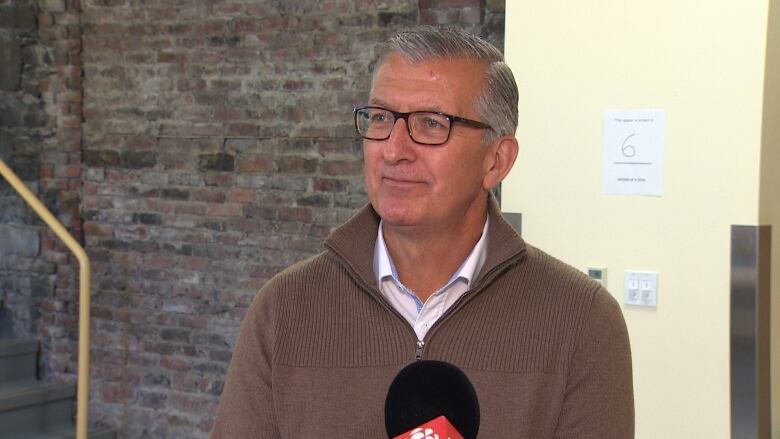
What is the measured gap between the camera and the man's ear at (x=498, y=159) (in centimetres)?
178

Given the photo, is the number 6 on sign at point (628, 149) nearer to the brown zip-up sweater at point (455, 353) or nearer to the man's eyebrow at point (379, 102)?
the brown zip-up sweater at point (455, 353)

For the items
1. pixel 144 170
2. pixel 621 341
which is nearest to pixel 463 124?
pixel 621 341

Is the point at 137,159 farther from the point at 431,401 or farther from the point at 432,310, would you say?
the point at 431,401

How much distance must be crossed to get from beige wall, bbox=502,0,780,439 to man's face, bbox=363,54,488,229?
1390 mm

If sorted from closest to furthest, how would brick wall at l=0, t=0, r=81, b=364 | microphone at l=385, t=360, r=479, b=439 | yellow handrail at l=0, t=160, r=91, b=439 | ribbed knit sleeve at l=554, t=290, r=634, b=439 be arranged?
microphone at l=385, t=360, r=479, b=439 < ribbed knit sleeve at l=554, t=290, r=634, b=439 < yellow handrail at l=0, t=160, r=91, b=439 < brick wall at l=0, t=0, r=81, b=364

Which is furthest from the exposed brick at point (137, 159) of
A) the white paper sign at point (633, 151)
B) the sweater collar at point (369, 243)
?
the sweater collar at point (369, 243)

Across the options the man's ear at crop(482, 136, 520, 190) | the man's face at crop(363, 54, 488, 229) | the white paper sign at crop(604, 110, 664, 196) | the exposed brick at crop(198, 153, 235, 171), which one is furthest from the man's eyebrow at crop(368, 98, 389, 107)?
the exposed brick at crop(198, 153, 235, 171)

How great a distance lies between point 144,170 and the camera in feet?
16.1

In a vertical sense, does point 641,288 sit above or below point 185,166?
below

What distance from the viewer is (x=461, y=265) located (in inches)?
70.6

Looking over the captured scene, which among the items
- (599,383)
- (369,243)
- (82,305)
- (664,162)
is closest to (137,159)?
(82,305)

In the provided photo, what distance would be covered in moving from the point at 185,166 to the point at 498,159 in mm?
3200

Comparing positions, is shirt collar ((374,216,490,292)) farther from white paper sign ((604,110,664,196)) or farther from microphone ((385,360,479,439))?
white paper sign ((604,110,664,196))

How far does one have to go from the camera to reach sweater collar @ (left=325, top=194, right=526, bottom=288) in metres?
1.73
